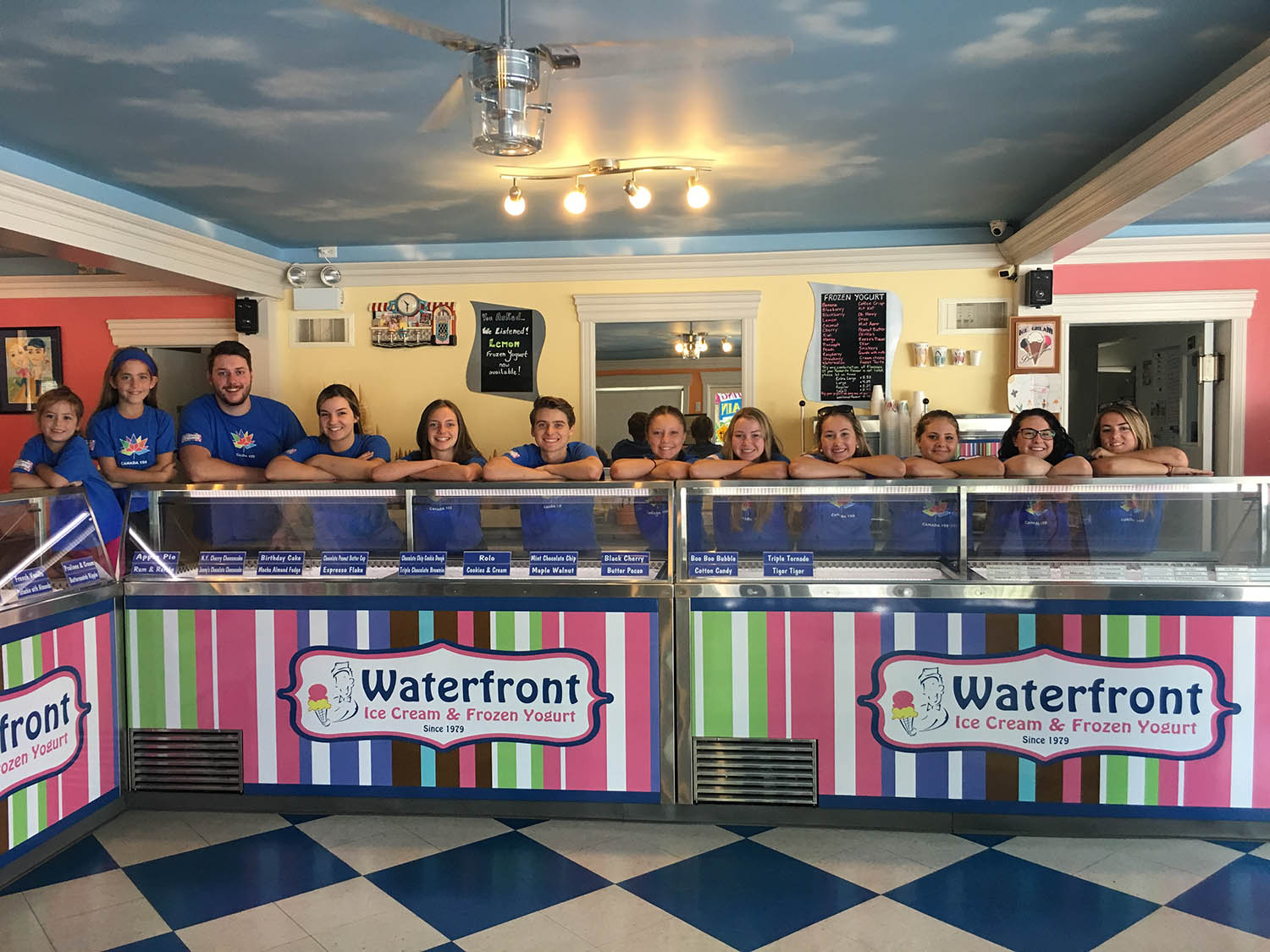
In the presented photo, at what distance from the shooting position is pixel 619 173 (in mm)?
4723

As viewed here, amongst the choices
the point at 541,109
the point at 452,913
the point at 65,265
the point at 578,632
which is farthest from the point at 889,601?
the point at 65,265

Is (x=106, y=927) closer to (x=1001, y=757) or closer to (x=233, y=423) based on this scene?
(x=233, y=423)

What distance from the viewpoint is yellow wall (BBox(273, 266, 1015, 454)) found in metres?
6.15

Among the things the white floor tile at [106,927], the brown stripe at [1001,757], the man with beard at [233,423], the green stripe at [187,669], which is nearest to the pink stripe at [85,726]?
the green stripe at [187,669]

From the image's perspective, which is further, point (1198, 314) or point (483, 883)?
point (1198, 314)

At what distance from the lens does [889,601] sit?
290 cm

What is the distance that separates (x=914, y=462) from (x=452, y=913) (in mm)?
1867

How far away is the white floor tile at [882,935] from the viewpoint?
2.30 meters

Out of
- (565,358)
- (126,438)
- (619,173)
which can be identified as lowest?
(126,438)

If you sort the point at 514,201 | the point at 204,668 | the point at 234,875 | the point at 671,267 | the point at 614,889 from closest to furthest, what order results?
the point at 614,889 < the point at 234,875 < the point at 204,668 < the point at 514,201 < the point at 671,267

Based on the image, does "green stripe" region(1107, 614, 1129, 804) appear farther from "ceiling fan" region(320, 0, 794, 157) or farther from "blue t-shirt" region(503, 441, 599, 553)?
"ceiling fan" region(320, 0, 794, 157)

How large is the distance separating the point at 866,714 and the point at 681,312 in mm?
3819

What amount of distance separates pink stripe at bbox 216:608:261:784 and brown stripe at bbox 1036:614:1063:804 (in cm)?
240

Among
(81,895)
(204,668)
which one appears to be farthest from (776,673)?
(81,895)
